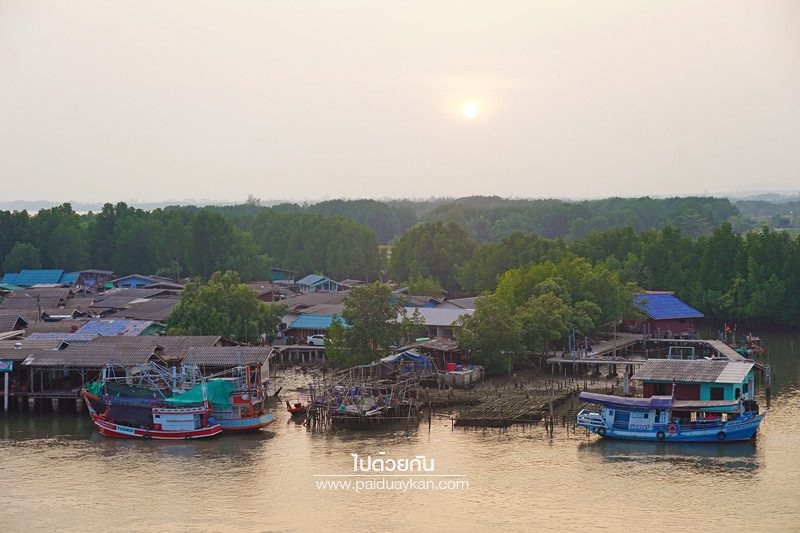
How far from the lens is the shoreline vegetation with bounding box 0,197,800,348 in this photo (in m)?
48.3

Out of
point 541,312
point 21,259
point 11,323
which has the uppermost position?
point 21,259

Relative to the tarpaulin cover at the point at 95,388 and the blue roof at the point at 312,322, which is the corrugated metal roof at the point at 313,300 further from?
the tarpaulin cover at the point at 95,388

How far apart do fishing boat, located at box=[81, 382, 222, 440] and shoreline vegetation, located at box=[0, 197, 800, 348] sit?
13.4m

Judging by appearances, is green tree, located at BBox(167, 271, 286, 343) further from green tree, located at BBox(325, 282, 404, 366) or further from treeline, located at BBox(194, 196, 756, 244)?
treeline, located at BBox(194, 196, 756, 244)

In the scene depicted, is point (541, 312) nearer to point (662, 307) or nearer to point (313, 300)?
point (662, 307)

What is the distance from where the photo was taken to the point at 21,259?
3078 inches

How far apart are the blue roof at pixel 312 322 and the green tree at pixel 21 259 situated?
35.1m

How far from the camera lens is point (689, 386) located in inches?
1342

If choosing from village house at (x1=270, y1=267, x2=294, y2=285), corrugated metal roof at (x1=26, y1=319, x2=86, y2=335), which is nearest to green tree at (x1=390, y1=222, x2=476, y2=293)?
village house at (x1=270, y1=267, x2=294, y2=285)

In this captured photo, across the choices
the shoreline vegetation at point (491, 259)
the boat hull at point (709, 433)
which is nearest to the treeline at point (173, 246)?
the shoreline vegetation at point (491, 259)

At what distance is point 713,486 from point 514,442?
6743 millimetres

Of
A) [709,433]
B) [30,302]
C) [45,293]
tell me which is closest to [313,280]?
[45,293]

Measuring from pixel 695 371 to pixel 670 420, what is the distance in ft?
10.0

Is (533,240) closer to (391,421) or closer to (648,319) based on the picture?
(648,319)
